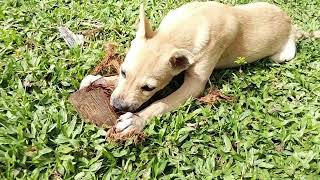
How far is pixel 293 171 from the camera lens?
16.3 ft

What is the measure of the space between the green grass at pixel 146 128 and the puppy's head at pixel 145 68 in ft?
1.14

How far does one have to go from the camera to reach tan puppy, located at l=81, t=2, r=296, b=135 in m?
5.25

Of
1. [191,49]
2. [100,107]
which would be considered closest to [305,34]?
[191,49]

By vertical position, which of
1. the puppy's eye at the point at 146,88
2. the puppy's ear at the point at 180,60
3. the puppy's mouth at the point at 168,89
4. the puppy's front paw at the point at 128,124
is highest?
the puppy's ear at the point at 180,60

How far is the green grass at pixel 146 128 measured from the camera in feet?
15.4

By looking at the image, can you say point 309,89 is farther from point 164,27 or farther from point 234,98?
point 164,27

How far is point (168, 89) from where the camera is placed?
5879 millimetres

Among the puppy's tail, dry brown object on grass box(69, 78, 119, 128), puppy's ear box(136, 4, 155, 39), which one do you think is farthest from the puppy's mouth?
the puppy's tail

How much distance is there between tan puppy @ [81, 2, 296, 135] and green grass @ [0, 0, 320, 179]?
192 mm

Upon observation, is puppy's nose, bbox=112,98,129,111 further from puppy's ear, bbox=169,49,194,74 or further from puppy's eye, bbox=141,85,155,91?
puppy's ear, bbox=169,49,194,74

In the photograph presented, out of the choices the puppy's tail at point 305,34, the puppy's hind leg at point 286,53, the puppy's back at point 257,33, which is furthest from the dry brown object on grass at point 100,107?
the puppy's tail at point 305,34

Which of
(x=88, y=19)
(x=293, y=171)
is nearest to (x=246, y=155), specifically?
(x=293, y=171)

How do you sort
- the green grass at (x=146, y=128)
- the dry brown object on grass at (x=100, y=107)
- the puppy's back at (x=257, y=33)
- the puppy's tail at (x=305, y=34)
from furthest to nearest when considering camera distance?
the puppy's tail at (x=305, y=34)
the puppy's back at (x=257, y=33)
the dry brown object on grass at (x=100, y=107)
the green grass at (x=146, y=128)

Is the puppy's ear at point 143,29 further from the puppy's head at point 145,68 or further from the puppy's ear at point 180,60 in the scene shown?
the puppy's ear at point 180,60
